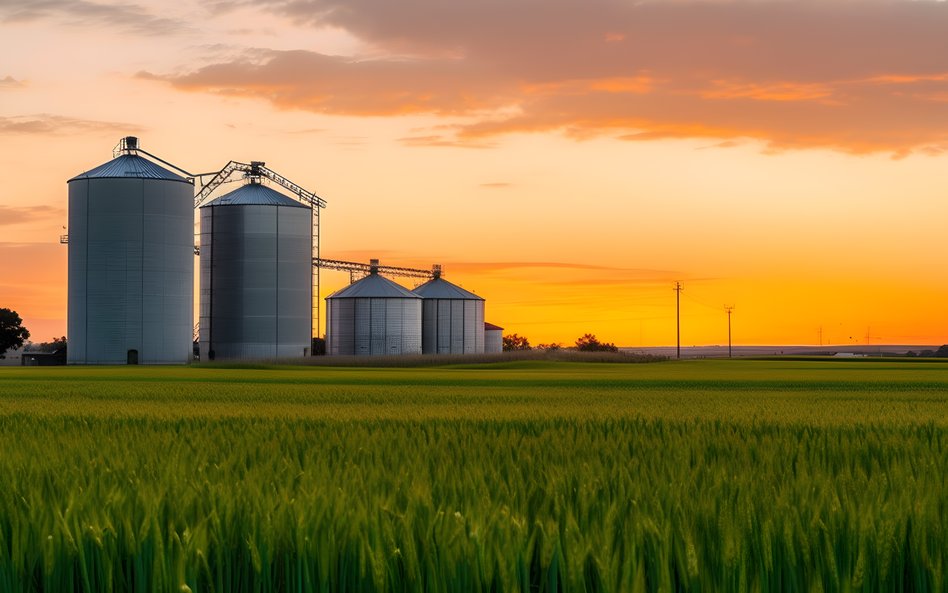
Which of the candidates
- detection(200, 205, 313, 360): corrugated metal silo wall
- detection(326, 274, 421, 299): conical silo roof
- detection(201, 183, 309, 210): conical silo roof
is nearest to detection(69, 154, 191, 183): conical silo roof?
detection(201, 183, 309, 210): conical silo roof

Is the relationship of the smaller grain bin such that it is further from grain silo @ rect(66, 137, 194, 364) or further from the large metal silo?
grain silo @ rect(66, 137, 194, 364)

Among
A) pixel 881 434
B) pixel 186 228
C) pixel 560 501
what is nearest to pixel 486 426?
pixel 881 434

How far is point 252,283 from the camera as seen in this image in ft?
247

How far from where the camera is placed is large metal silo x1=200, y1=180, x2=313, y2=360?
75.4 metres

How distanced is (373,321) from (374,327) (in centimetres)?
55

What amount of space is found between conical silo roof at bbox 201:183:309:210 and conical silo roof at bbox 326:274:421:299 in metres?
11.3

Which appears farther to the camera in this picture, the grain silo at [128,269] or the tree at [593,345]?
the tree at [593,345]

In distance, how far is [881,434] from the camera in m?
11.2

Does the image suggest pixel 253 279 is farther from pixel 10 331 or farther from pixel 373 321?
pixel 10 331

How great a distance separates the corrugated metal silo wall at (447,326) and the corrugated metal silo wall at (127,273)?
3015 centimetres

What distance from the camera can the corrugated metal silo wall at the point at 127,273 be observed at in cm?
6869

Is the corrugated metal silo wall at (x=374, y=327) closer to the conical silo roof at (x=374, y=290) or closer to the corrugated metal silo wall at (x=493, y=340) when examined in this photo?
the conical silo roof at (x=374, y=290)

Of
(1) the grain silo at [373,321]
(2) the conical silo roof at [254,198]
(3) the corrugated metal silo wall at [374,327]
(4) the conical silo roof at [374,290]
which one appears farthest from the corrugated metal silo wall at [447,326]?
(2) the conical silo roof at [254,198]

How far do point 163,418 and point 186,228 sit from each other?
6057 cm
